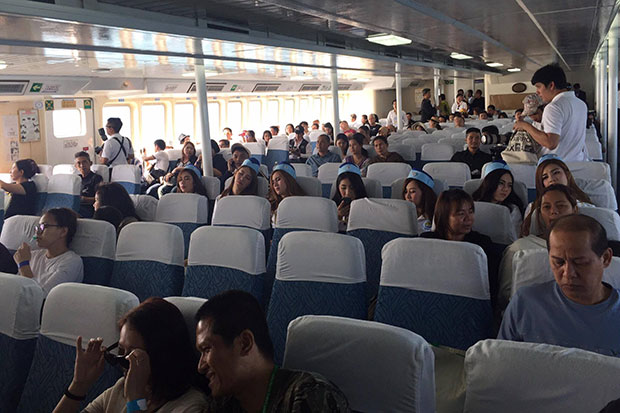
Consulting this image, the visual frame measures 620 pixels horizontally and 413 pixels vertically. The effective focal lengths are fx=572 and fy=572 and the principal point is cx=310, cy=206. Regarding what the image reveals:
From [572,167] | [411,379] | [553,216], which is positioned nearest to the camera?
[411,379]

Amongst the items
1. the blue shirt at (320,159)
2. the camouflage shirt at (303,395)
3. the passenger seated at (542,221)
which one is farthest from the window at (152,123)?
the camouflage shirt at (303,395)

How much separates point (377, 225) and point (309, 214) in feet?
2.01

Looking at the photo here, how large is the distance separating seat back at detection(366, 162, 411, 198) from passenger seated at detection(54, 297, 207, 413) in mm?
5115

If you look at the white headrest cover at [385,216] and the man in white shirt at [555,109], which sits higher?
the man in white shirt at [555,109]

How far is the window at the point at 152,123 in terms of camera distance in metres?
14.9

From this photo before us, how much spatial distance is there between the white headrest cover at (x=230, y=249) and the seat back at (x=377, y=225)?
3.51ft

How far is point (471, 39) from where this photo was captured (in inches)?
420

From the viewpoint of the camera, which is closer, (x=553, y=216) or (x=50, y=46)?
(x=553, y=216)

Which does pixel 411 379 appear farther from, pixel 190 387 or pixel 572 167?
pixel 572 167

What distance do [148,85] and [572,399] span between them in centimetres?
1259

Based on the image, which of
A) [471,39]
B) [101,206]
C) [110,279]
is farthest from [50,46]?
[471,39]

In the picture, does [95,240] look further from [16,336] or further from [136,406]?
[136,406]

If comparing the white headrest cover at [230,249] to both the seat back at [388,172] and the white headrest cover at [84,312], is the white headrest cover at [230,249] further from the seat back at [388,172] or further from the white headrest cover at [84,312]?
the seat back at [388,172]

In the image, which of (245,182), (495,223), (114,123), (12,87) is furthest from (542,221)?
(12,87)
